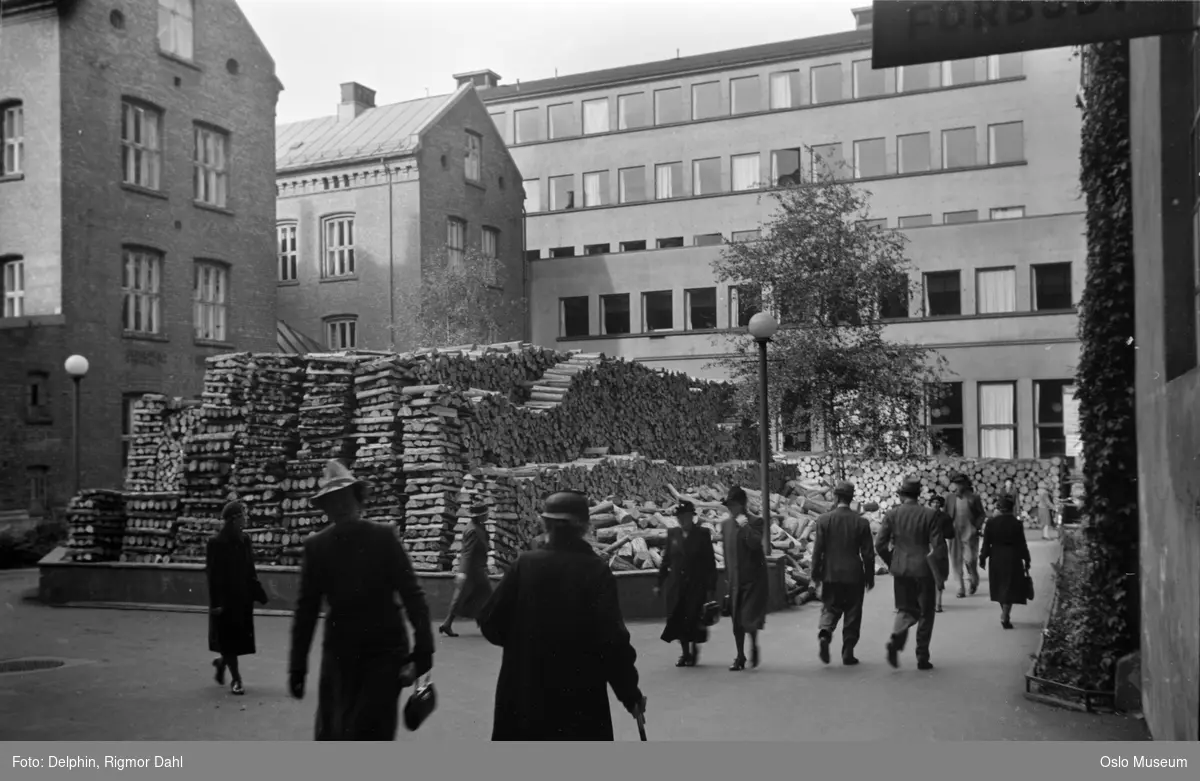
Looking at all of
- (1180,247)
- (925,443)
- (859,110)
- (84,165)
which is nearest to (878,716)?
(1180,247)

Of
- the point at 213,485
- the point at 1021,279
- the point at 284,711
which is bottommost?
the point at 284,711

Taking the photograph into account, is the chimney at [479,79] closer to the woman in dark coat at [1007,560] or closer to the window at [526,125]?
the window at [526,125]

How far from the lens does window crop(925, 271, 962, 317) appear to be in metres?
24.0

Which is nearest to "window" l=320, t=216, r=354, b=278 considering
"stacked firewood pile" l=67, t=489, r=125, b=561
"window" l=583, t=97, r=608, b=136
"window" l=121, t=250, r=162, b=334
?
"window" l=121, t=250, r=162, b=334

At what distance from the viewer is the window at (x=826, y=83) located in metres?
9.58

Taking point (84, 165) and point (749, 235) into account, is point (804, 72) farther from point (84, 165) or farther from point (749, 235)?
point (749, 235)

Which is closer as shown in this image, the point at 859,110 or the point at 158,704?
the point at 158,704

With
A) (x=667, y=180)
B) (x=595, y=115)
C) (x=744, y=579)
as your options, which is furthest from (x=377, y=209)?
(x=744, y=579)

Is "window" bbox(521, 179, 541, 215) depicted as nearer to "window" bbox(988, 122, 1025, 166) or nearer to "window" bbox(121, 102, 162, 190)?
"window" bbox(121, 102, 162, 190)

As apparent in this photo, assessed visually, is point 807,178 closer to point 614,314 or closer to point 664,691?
point 614,314

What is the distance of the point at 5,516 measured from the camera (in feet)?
64.4

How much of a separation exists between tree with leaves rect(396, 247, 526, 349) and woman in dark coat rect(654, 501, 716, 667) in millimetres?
4984

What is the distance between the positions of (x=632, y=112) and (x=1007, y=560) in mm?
6448

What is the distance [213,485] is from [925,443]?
37.6ft
